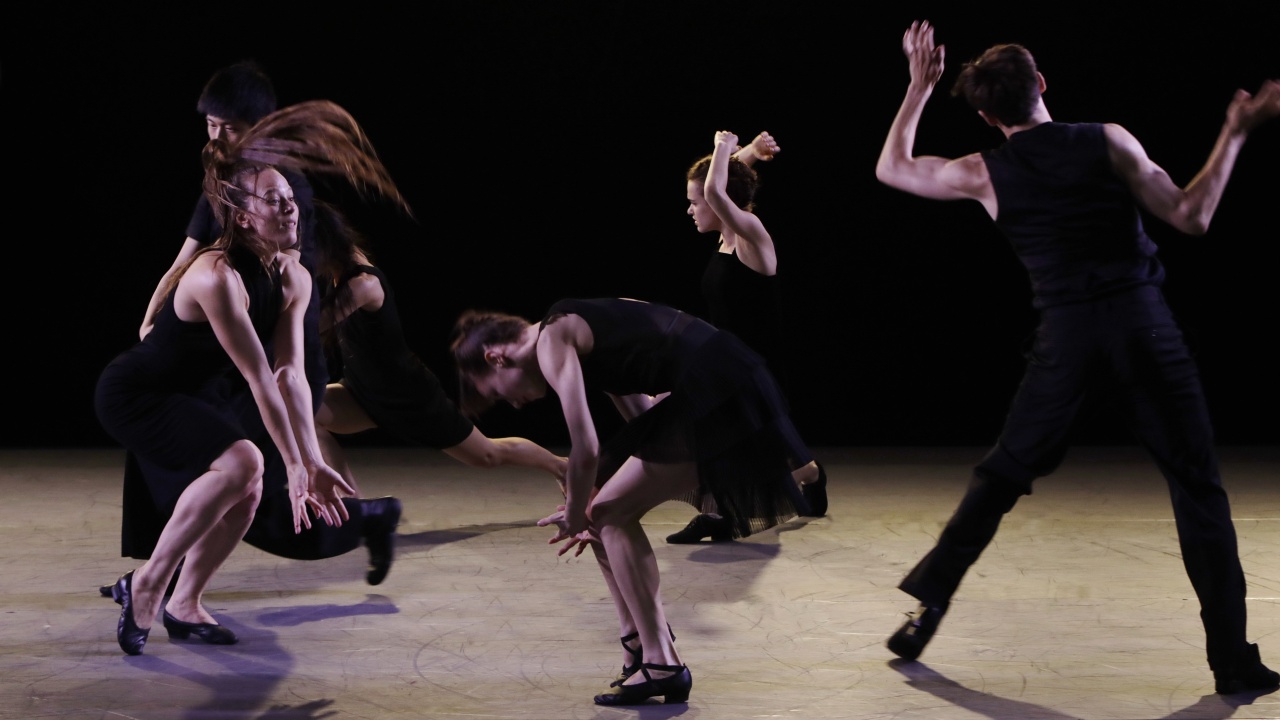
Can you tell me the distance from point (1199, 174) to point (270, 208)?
1977mm

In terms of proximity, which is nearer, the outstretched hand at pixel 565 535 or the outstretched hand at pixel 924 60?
the outstretched hand at pixel 565 535

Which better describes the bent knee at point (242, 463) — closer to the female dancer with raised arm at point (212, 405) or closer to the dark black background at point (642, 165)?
the female dancer with raised arm at point (212, 405)

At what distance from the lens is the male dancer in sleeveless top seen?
2.58 m

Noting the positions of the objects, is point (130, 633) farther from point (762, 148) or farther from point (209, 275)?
point (762, 148)

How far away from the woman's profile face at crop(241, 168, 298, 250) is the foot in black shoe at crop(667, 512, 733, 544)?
178 cm

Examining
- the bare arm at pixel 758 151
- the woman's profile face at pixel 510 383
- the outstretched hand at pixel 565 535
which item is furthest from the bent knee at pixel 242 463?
the bare arm at pixel 758 151

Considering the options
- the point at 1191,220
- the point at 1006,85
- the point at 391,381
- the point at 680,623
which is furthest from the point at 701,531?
the point at 1191,220

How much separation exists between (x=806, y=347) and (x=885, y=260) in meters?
0.61

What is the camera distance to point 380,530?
3.46 meters

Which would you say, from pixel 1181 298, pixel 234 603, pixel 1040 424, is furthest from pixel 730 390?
pixel 1181 298

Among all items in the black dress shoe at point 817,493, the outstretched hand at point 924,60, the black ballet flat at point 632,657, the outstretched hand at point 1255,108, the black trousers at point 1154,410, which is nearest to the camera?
the outstretched hand at point 1255,108

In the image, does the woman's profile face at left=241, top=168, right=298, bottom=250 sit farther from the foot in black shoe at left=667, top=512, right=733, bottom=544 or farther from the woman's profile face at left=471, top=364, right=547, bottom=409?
the foot in black shoe at left=667, top=512, right=733, bottom=544

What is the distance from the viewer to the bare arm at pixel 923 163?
9.03 ft

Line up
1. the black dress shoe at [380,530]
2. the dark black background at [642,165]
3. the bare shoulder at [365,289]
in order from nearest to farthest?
the black dress shoe at [380,530] < the bare shoulder at [365,289] < the dark black background at [642,165]
